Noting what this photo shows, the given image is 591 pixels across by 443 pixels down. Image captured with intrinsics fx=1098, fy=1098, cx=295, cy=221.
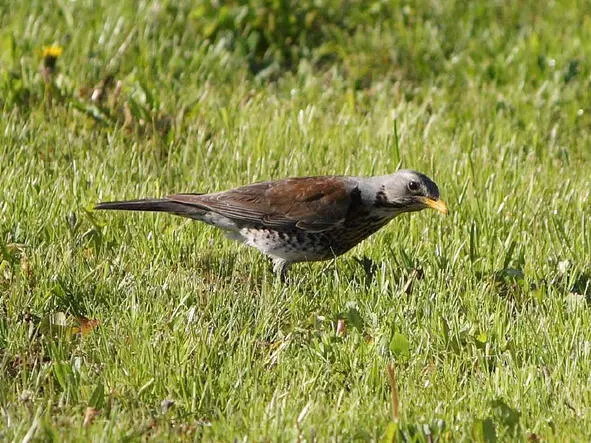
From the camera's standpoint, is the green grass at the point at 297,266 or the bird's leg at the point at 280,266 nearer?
the green grass at the point at 297,266

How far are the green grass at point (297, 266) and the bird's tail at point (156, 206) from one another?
0.17 m

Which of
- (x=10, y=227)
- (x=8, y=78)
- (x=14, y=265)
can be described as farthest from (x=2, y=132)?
(x=14, y=265)

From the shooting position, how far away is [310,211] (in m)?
6.27

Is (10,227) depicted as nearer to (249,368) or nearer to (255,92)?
(249,368)

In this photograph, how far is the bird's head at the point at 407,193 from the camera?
6129 millimetres

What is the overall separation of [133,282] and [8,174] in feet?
4.76

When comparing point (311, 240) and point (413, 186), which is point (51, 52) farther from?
point (413, 186)

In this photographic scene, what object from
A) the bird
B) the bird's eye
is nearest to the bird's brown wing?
the bird

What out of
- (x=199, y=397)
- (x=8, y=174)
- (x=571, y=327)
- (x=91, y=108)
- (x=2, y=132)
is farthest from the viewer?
(x=91, y=108)

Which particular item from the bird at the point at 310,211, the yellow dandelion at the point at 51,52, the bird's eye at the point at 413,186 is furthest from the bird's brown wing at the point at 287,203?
the yellow dandelion at the point at 51,52

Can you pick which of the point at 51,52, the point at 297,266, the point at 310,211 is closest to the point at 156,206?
the point at 310,211

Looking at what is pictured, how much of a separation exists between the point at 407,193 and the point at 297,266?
0.85 meters

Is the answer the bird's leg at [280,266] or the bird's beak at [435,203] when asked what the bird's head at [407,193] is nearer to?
the bird's beak at [435,203]

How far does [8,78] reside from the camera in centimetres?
779
